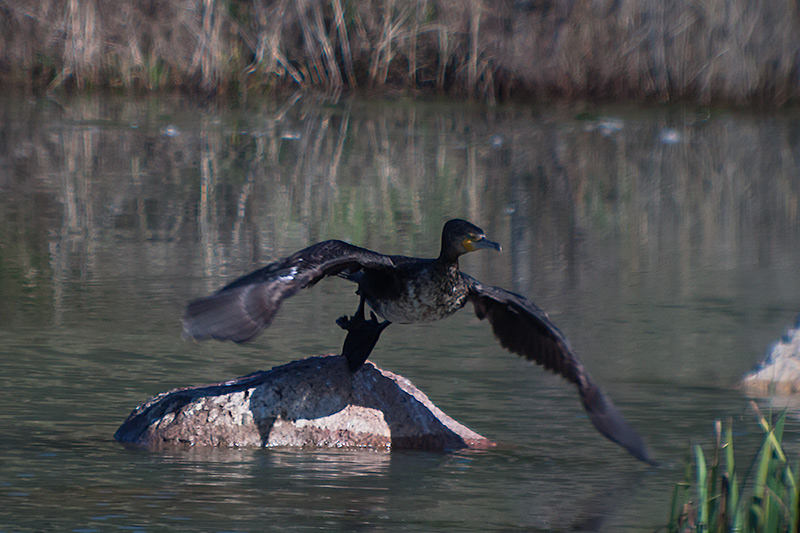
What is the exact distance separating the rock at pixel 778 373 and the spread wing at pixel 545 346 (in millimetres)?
1613

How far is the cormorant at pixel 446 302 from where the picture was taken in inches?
212

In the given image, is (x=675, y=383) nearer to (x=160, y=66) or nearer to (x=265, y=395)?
(x=265, y=395)

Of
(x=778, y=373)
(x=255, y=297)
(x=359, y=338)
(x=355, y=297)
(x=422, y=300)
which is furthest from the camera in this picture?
(x=355, y=297)

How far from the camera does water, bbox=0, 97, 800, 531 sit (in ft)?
17.4

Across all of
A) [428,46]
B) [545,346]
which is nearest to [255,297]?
[545,346]

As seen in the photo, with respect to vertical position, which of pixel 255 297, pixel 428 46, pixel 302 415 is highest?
pixel 428 46

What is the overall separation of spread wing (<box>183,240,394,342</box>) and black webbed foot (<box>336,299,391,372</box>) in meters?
0.71

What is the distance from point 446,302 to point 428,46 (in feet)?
50.8

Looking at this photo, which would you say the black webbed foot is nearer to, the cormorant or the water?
the cormorant

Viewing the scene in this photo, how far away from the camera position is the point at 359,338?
19.8ft

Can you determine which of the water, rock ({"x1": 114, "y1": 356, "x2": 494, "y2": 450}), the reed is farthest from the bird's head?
the reed

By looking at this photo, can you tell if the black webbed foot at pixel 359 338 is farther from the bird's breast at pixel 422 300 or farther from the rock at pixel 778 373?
the rock at pixel 778 373

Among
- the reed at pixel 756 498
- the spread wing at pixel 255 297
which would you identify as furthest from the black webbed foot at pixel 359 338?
the reed at pixel 756 498

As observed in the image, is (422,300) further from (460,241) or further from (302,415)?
(302,415)
